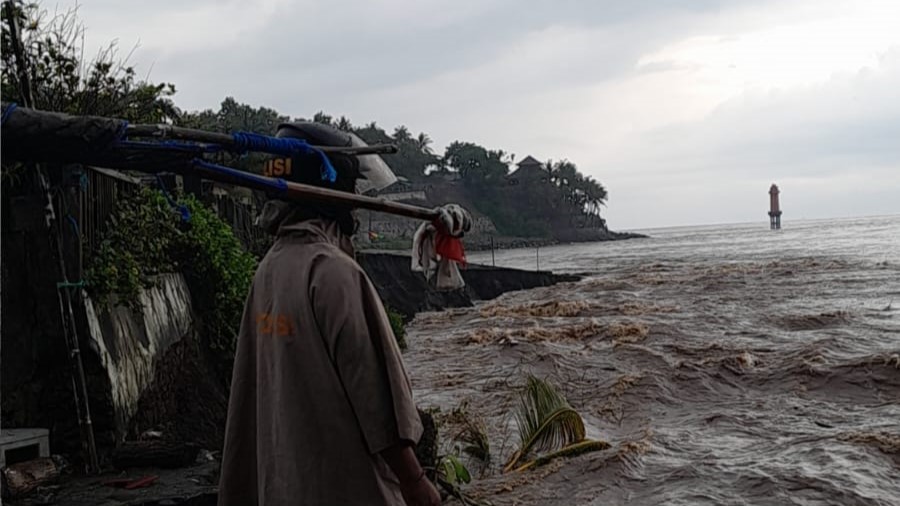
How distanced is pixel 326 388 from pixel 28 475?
3.66 meters

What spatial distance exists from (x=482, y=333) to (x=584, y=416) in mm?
10164

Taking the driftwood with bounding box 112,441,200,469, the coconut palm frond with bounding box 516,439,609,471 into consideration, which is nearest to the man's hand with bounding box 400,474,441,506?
the driftwood with bounding box 112,441,200,469

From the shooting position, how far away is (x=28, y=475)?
17.3 feet

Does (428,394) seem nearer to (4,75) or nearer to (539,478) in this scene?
(539,478)

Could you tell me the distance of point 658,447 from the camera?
8.97 metres

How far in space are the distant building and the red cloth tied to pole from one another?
99.6m

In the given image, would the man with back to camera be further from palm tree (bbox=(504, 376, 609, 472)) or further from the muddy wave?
palm tree (bbox=(504, 376, 609, 472))

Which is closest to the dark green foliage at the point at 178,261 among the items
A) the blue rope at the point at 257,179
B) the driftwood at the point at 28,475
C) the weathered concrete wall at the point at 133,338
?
the weathered concrete wall at the point at 133,338

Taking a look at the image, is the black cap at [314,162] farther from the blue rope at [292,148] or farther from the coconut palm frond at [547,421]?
the coconut palm frond at [547,421]

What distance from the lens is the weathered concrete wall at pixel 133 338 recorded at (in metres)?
6.17

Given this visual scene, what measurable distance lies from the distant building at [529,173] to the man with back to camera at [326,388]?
100261 mm

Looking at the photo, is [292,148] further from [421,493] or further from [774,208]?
[774,208]

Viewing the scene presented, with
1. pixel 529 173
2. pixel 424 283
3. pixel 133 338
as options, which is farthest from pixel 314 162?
pixel 529 173

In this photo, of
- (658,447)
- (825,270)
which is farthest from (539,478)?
(825,270)
